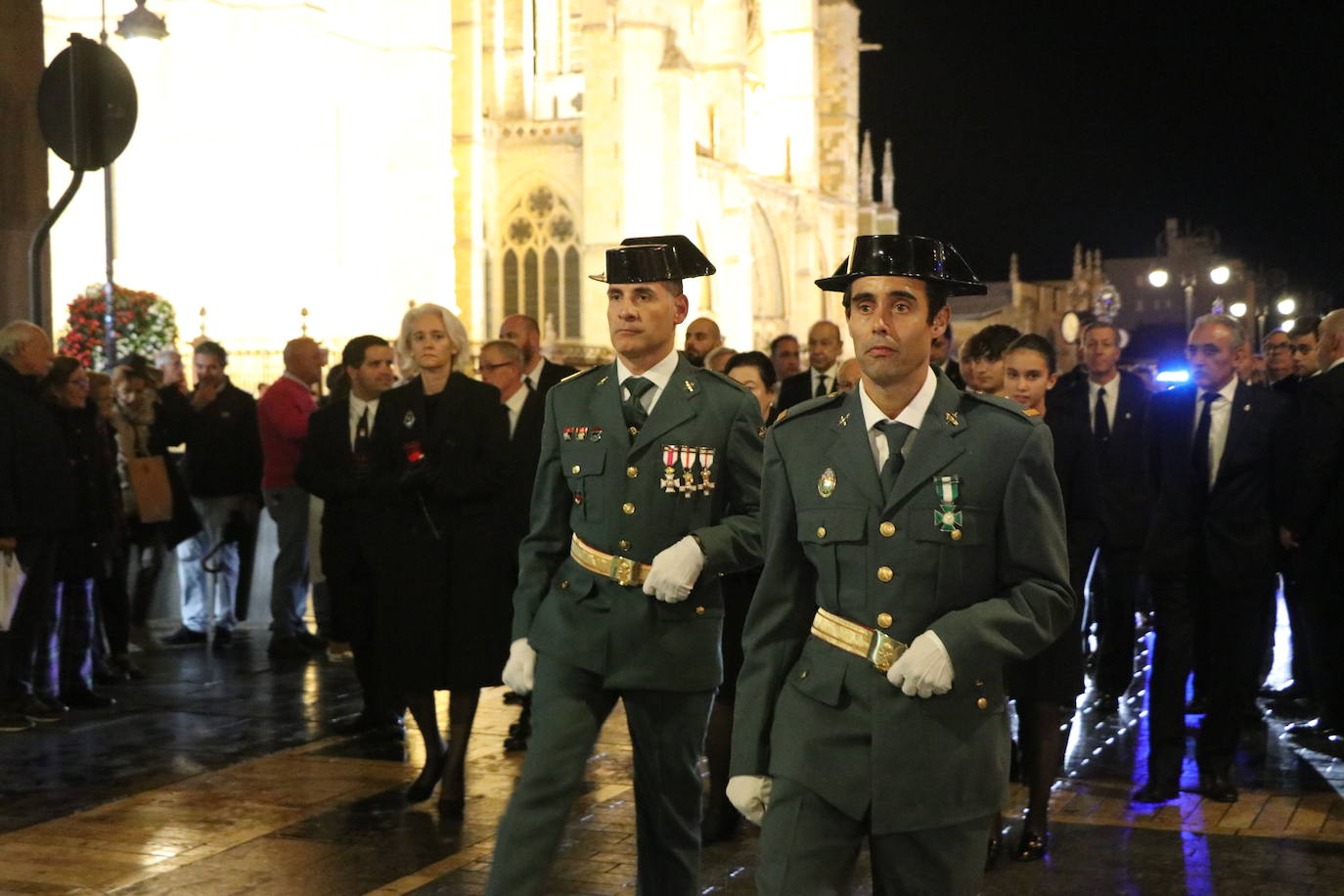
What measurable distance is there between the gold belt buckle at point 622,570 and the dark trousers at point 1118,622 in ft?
15.3

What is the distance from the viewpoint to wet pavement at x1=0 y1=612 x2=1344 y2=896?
5938 millimetres

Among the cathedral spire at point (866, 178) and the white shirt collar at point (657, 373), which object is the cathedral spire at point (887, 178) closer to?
the cathedral spire at point (866, 178)

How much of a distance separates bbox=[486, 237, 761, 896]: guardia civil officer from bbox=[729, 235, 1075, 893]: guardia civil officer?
1086mm

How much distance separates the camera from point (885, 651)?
3479 mm

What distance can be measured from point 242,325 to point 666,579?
22711 millimetres

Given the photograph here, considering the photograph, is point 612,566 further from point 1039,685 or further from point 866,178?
point 866,178

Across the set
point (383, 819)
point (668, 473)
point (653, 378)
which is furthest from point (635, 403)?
point (383, 819)

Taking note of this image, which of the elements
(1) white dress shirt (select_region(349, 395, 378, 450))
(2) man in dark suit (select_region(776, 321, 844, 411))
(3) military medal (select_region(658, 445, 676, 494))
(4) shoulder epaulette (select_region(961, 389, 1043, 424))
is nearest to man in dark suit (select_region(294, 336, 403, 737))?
(1) white dress shirt (select_region(349, 395, 378, 450))

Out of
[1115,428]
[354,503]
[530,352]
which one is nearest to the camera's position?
[1115,428]

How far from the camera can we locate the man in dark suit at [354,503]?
27.8 ft

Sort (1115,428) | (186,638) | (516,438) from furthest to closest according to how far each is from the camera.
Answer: (186,638) → (1115,428) → (516,438)

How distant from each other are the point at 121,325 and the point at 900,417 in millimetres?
18268

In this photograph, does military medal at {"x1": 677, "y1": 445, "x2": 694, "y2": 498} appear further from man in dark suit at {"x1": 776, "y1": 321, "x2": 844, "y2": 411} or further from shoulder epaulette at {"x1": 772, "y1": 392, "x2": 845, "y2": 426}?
man in dark suit at {"x1": 776, "y1": 321, "x2": 844, "y2": 411}

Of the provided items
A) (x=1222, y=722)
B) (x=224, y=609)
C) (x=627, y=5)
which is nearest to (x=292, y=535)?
(x=224, y=609)
